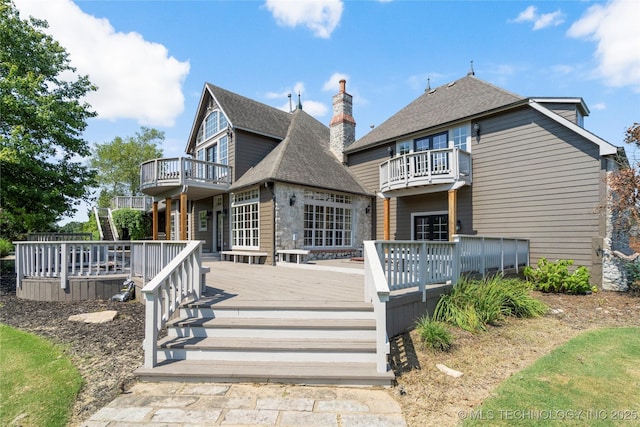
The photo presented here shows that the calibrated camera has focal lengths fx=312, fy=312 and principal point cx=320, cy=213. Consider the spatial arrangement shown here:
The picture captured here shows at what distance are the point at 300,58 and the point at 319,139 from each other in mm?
6265

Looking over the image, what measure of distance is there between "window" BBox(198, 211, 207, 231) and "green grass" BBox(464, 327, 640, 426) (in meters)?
13.7

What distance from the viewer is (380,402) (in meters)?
2.93

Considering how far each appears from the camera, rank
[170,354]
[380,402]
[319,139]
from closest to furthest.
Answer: [380,402], [170,354], [319,139]

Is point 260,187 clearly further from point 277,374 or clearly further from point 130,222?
point 130,222

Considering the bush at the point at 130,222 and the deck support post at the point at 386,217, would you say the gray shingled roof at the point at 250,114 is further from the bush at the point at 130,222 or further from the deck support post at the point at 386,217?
the bush at the point at 130,222

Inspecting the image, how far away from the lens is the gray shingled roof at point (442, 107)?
1065 centimetres

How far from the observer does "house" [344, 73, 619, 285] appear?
341 inches

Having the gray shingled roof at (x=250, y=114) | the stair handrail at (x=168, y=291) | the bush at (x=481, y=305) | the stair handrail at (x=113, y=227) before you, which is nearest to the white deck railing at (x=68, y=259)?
the stair handrail at (x=168, y=291)

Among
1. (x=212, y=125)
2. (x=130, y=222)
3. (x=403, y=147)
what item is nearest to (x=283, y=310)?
→ (x=403, y=147)

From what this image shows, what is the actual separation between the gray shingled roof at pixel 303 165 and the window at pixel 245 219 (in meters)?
0.52

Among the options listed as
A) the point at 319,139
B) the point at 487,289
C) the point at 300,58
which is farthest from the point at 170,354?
the point at 319,139

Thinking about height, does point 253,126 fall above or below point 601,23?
below

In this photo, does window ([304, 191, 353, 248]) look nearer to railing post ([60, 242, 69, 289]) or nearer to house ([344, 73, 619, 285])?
house ([344, 73, 619, 285])

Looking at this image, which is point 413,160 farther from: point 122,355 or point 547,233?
point 122,355
